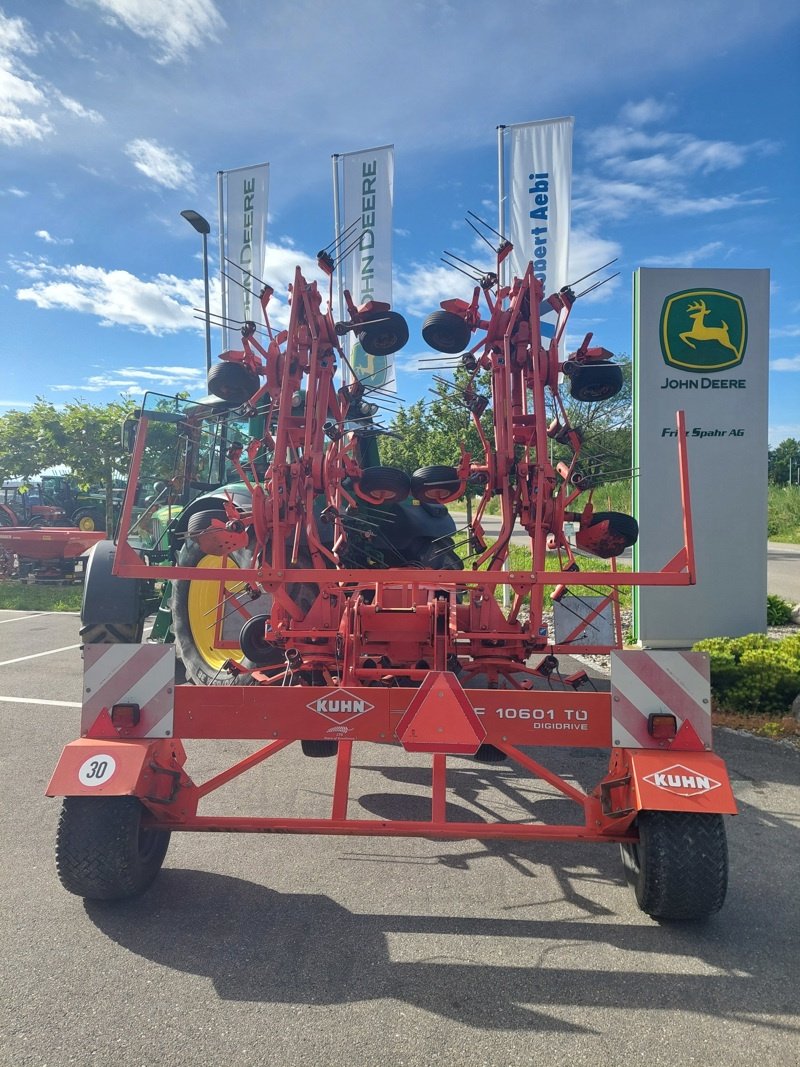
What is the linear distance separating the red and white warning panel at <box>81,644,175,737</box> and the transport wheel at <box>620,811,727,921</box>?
216 centimetres

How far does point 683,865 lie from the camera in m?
2.97

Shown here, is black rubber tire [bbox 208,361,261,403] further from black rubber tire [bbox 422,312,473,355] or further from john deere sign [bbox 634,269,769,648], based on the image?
john deere sign [bbox 634,269,769,648]

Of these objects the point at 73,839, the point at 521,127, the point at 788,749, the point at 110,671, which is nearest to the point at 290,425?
the point at 110,671

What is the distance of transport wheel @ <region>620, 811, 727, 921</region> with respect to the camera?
296 centimetres

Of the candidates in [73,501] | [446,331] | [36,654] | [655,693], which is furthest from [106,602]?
[73,501]

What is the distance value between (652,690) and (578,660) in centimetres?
547

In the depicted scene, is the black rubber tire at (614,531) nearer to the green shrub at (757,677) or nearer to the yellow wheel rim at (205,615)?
the green shrub at (757,677)

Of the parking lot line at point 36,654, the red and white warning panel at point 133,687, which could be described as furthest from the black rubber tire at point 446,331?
the parking lot line at point 36,654

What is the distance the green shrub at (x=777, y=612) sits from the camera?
10008 mm

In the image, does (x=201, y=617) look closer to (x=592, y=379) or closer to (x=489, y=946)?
(x=592, y=379)

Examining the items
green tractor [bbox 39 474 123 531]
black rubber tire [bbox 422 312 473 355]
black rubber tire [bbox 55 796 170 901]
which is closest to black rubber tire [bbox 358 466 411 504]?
black rubber tire [bbox 422 312 473 355]

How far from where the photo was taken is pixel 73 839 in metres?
3.09

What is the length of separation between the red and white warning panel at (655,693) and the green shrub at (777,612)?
25.5 feet

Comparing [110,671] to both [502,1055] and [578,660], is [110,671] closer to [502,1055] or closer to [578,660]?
[502,1055]
